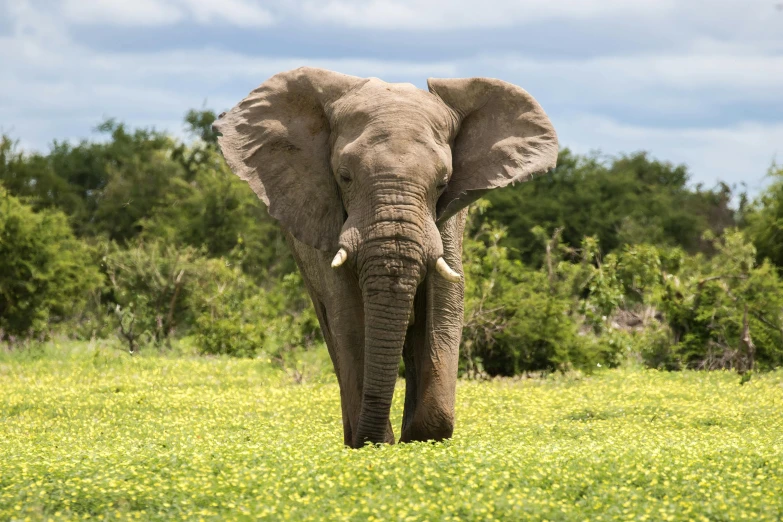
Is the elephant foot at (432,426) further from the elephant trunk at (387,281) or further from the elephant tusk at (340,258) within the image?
the elephant tusk at (340,258)

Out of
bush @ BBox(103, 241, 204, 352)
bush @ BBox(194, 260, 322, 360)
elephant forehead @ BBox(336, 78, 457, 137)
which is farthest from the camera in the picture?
bush @ BBox(103, 241, 204, 352)

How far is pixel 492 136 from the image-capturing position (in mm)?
8445

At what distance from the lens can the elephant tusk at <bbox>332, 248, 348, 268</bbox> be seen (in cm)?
737

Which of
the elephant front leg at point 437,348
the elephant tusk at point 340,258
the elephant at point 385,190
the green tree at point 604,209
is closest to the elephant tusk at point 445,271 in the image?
the elephant at point 385,190

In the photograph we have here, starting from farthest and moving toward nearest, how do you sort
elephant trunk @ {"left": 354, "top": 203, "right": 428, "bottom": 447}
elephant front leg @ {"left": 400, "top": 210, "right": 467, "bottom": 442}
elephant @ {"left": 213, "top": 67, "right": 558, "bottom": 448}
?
elephant front leg @ {"left": 400, "top": 210, "right": 467, "bottom": 442} < elephant @ {"left": 213, "top": 67, "right": 558, "bottom": 448} < elephant trunk @ {"left": 354, "top": 203, "right": 428, "bottom": 447}

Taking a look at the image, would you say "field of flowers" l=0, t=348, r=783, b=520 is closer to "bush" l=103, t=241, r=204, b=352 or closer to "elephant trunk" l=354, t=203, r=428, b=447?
"elephant trunk" l=354, t=203, r=428, b=447

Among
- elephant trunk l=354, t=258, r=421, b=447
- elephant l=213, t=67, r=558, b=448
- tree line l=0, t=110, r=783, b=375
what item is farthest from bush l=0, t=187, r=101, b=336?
elephant trunk l=354, t=258, r=421, b=447

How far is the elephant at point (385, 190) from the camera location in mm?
7449

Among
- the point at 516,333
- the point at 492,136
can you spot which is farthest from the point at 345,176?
the point at 516,333

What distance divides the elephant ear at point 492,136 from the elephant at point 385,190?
1 centimetres

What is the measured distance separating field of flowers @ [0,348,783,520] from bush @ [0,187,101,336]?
29.3 feet

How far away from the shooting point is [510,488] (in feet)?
21.9

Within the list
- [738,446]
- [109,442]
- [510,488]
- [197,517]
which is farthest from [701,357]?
[197,517]

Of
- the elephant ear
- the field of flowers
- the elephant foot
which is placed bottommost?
the field of flowers
